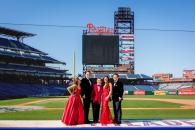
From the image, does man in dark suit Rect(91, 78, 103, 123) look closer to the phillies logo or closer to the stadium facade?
the stadium facade

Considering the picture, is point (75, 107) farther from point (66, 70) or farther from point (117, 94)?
point (66, 70)

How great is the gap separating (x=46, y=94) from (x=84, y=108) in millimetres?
45384

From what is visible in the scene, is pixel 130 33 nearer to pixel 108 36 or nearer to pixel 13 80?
pixel 108 36

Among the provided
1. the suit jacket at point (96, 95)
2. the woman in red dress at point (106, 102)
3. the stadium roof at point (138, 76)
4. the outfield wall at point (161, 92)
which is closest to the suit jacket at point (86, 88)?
the suit jacket at point (96, 95)

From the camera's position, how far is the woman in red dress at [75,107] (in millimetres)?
12805

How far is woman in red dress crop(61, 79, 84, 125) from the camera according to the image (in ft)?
42.0

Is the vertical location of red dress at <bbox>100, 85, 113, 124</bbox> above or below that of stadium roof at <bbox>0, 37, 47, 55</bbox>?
below

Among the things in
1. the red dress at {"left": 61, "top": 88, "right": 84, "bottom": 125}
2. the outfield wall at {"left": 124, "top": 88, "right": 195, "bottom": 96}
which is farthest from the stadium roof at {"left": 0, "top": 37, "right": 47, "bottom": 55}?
the red dress at {"left": 61, "top": 88, "right": 84, "bottom": 125}

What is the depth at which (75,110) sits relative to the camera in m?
12.9

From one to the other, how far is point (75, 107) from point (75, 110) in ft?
0.34

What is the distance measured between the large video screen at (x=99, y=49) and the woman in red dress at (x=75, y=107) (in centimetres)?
4304

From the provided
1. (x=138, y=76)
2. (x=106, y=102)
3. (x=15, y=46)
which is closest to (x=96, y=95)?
(x=106, y=102)

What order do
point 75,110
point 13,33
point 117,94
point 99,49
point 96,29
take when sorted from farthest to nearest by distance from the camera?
point 13,33
point 96,29
point 99,49
point 117,94
point 75,110

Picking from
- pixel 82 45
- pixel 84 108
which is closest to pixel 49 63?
pixel 82 45
